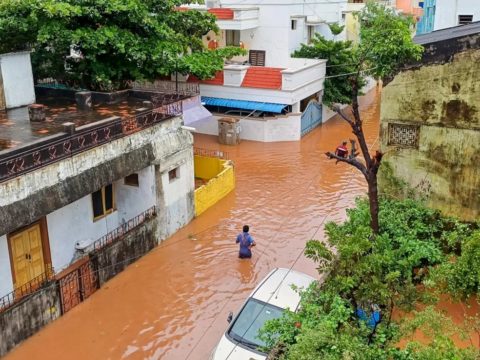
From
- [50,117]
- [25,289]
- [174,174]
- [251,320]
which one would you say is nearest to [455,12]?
[174,174]

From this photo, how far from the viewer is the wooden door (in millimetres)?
12688

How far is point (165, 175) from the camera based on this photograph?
16.2m

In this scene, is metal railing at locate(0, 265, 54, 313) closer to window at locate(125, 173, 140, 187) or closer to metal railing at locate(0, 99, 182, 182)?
metal railing at locate(0, 99, 182, 182)

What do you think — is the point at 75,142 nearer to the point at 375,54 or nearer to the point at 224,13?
the point at 375,54

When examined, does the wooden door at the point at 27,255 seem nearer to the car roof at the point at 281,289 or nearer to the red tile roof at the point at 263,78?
the car roof at the point at 281,289

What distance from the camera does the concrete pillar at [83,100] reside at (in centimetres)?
1694

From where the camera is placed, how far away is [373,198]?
1091 cm

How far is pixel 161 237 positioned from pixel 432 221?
757 cm

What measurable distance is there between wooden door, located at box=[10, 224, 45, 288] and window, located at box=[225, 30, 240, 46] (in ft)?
63.1

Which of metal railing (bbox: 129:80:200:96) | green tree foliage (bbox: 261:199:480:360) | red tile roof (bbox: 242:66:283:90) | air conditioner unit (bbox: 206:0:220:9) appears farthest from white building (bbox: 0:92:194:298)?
air conditioner unit (bbox: 206:0:220:9)

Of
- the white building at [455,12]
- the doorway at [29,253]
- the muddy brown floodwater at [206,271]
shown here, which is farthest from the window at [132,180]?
the white building at [455,12]

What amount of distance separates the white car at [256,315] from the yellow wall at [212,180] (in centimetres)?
703

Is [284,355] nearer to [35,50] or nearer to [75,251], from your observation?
[75,251]

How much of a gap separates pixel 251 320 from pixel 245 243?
193 inches
